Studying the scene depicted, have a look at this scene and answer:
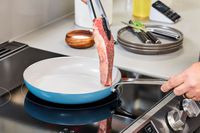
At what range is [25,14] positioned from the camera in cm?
129

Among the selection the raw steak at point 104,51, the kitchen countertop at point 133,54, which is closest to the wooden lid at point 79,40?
the kitchen countertop at point 133,54

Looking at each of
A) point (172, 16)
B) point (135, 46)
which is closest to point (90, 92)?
point (135, 46)

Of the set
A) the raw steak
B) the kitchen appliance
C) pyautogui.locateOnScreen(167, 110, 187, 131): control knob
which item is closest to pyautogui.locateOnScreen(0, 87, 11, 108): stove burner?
the kitchen appliance

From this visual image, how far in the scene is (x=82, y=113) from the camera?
90 centimetres

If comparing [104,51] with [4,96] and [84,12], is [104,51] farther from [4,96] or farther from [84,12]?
[84,12]

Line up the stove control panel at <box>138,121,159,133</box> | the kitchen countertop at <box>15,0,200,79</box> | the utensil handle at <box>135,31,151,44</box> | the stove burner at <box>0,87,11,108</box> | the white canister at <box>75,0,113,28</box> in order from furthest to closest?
1. the white canister at <box>75,0,113,28</box>
2. the utensil handle at <box>135,31,151,44</box>
3. the kitchen countertop at <box>15,0,200,79</box>
4. the stove burner at <box>0,87,11,108</box>
5. the stove control panel at <box>138,121,159,133</box>

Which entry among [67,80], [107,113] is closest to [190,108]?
[107,113]

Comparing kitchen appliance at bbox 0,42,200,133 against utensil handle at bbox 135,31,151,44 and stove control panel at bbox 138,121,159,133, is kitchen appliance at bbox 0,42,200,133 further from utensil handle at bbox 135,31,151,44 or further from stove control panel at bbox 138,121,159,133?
utensil handle at bbox 135,31,151,44

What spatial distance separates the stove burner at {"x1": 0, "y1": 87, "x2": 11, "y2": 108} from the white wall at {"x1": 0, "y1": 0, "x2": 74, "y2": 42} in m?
0.28

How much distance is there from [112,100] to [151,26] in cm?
47

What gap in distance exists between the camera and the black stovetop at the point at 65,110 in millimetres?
846

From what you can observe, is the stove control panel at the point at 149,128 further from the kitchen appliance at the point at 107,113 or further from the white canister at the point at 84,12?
the white canister at the point at 84,12

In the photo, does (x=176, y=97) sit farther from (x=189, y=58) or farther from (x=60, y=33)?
(x=60, y=33)

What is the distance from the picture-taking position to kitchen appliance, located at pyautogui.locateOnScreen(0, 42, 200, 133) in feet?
2.77
